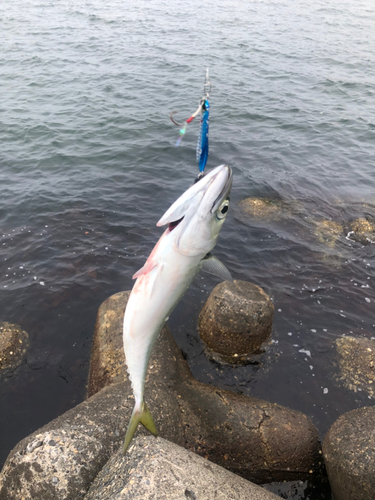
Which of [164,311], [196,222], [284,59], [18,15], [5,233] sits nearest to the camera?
[196,222]

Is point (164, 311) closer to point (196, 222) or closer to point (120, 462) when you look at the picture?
point (196, 222)

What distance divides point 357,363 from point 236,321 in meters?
2.56

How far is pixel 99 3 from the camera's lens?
133ft

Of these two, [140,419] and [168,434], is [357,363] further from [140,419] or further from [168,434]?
[140,419]

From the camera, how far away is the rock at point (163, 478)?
11.0ft

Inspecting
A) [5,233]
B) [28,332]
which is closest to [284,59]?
[5,233]

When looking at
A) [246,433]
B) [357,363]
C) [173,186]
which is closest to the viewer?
[246,433]

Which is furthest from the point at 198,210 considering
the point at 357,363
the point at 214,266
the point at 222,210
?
the point at 357,363

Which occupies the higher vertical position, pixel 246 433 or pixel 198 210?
pixel 198 210

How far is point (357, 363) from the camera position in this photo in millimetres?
6828

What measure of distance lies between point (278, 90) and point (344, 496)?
70.0 ft

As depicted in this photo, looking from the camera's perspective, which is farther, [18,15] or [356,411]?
[18,15]

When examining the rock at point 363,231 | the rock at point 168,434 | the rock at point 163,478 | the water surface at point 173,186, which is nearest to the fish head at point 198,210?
the rock at point 163,478

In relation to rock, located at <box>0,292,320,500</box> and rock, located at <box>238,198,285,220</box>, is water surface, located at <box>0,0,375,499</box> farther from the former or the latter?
rock, located at <box>0,292,320,500</box>
